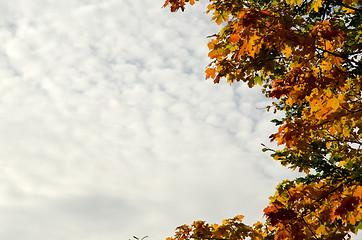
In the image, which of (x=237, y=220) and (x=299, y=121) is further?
(x=237, y=220)

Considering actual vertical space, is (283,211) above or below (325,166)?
below

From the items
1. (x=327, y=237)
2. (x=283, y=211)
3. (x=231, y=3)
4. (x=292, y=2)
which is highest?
(x=231, y=3)

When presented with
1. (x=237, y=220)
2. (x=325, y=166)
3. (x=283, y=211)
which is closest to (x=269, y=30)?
(x=283, y=211)

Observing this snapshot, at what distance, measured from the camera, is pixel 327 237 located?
4613 millimetres

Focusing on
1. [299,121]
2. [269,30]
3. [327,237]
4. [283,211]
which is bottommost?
[327,237]

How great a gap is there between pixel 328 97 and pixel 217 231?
2.88m

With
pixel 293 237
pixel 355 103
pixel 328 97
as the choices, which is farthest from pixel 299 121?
pixel 293 237

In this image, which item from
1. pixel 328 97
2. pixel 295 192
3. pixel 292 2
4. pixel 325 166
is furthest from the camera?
pixel 325 166

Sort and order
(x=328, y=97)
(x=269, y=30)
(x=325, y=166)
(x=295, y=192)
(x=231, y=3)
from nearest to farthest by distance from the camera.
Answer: (x=269, y=30)
(x=328, y=97)
(x=295, y=192)
(x=231, y=3)
(x=325, y=166)

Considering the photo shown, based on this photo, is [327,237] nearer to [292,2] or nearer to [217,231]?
[217,231]

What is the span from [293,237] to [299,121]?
1.65 meters

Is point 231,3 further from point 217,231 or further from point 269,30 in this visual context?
point 217,231

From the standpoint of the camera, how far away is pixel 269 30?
4.44m

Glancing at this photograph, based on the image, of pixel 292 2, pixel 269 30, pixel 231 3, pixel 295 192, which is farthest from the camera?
pixel 231 3
